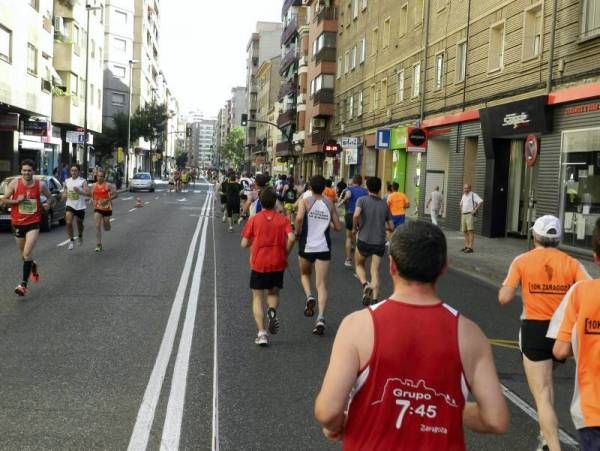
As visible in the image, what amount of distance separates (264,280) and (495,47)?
17.3 m

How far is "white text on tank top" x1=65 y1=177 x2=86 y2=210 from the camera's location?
16.0m

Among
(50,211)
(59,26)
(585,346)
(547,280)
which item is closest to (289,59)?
(59,26)

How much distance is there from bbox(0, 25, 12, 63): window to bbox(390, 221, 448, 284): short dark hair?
2880cm

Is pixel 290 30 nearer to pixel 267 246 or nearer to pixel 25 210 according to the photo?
pixel 25 210

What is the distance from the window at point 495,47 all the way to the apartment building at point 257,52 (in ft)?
318

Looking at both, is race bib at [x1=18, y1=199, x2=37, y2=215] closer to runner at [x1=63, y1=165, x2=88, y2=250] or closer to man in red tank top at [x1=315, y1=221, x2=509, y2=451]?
runner at [x1=63, y1=165, x2=88, y2=250]

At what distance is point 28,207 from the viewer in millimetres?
10344

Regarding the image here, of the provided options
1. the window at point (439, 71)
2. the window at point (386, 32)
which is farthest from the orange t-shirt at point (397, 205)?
the window at point (386, 32)

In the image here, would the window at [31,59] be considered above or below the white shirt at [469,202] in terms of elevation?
above

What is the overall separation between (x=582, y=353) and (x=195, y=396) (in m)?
3.12

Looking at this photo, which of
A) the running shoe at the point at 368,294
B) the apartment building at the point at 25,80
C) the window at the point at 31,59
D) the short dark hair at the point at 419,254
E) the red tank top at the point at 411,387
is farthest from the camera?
the window at the point at 31,59

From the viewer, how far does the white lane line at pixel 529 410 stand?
16.0ft

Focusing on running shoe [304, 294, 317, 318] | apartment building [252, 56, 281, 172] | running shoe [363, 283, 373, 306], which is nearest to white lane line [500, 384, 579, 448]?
running shoe [304, 294, 317, 318]

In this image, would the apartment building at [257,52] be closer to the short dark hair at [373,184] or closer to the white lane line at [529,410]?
the short dark hair at [373,184]
